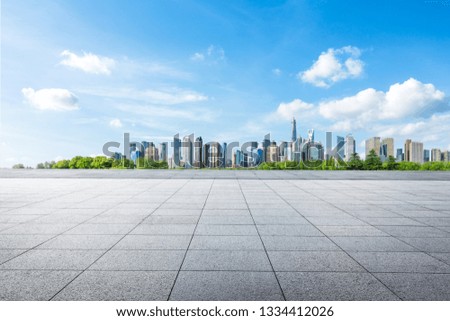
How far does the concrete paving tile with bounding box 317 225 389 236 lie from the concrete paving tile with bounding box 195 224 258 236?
152 centimetres

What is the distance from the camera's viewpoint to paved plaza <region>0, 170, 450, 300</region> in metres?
3.90

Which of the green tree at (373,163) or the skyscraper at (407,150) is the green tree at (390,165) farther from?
the skyscraper at (407,150)

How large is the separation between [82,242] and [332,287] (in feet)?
14.4

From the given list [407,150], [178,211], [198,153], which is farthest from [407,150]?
[178,211]

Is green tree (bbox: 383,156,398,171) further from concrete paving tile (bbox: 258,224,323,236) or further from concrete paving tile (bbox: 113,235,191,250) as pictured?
concrete paving tile (bbox: 113,235,191,250)

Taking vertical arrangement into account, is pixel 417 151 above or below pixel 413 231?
above

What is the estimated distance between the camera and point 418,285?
4.08 m

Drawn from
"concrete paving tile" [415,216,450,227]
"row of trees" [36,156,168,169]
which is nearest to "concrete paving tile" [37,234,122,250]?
"concrete paving tile" [415,216,450,227]

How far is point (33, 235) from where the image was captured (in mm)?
6434

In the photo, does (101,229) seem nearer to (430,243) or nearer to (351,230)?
(351,230)

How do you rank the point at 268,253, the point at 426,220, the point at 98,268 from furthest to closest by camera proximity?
the point at 426,220 < the point at 268,253 < the point at 98,268
